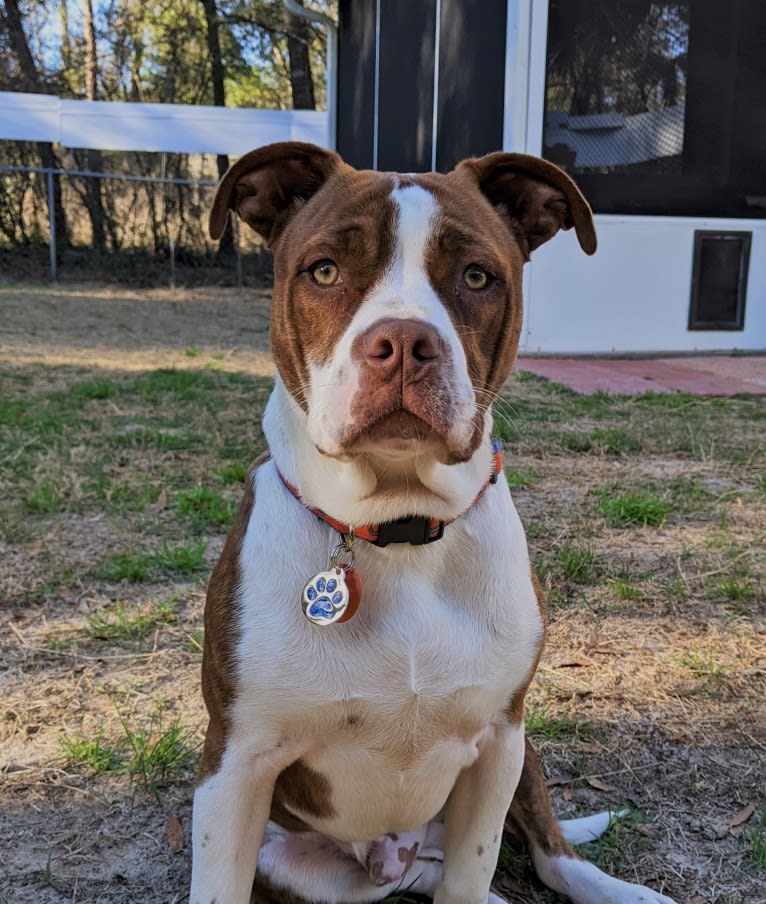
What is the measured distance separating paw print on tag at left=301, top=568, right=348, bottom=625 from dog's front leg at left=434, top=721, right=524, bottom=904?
16.7 inches

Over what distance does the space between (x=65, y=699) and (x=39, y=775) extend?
13.6 inches

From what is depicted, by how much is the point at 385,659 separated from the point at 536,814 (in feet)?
2.04

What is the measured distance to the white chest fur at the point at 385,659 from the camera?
69.0 inches

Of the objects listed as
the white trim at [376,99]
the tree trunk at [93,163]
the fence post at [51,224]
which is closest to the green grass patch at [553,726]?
→ the white trim at [376,99]

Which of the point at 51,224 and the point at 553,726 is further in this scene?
the point at 51,224

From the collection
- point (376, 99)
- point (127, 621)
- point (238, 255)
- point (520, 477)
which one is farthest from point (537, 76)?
point (238, 255)

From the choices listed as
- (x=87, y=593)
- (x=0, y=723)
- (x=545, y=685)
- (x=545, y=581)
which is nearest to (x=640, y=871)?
(x=545, y=685)

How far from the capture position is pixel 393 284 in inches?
72.2

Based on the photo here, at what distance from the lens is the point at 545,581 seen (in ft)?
11.4

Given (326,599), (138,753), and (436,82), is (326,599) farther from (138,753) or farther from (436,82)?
(436,82)

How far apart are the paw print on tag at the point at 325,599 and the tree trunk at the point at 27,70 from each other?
16.5m

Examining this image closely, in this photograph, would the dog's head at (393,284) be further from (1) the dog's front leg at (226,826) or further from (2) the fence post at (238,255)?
(2) the fence post at (238,255)

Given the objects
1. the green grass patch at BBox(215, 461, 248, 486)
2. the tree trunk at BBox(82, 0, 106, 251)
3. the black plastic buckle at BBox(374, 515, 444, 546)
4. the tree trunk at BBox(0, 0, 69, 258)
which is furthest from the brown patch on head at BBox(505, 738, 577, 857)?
the tree trunk at BBox(0, 0, 69, 258)

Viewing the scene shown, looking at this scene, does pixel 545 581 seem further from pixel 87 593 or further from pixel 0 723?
pixel 0 723
